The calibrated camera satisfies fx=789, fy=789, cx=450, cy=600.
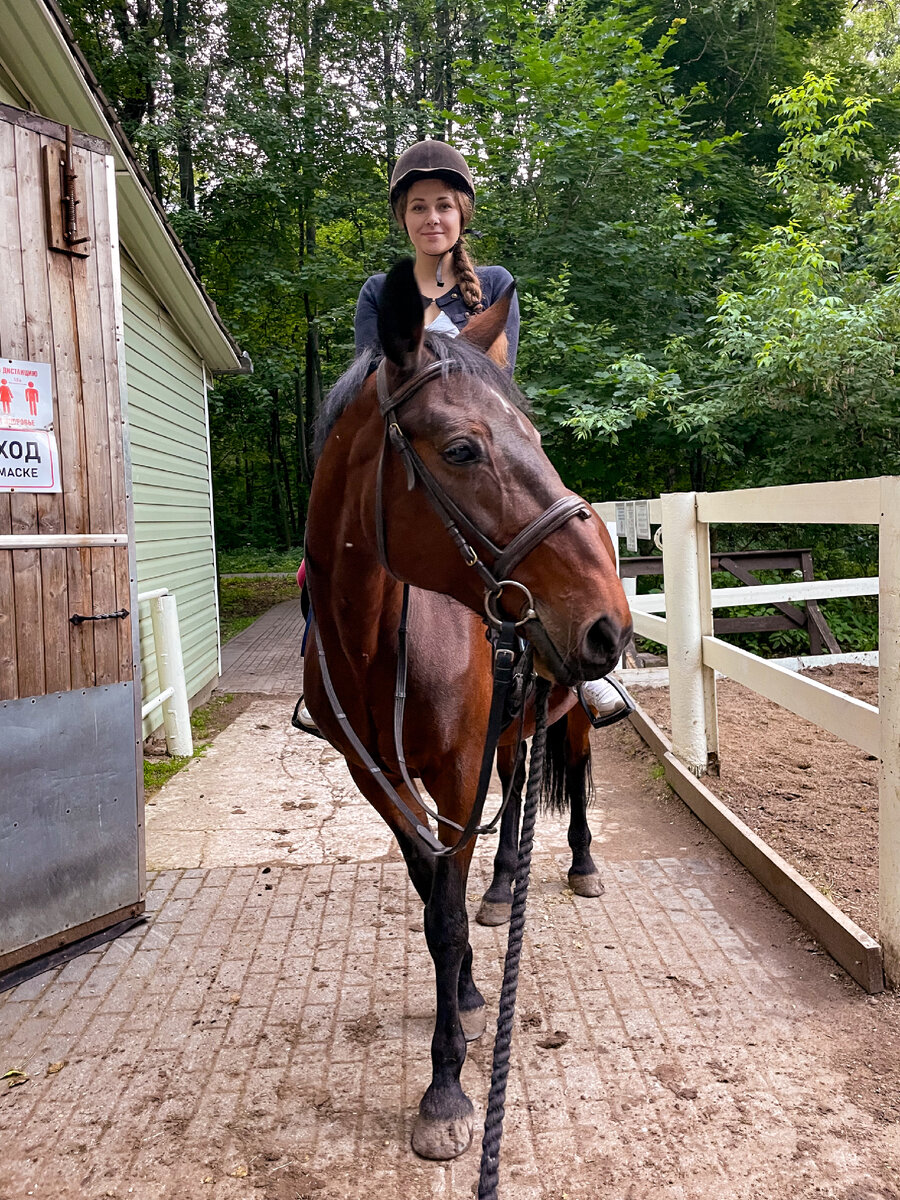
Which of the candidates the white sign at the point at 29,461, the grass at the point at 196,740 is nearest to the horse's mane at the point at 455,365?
the white sign at the point at 29,461

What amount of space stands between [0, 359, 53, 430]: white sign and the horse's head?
6.68 feet

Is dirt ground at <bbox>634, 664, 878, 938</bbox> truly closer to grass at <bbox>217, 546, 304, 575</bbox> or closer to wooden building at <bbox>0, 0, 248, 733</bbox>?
wooden building at <bbox>0, 0, 248, 733</bbox>

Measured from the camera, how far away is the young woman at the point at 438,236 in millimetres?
2490

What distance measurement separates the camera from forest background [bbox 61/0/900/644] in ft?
27.6

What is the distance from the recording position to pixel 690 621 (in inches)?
181

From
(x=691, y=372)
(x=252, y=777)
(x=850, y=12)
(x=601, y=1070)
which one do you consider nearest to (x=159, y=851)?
(x=252, y=777)

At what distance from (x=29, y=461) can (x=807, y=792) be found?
4.36 m

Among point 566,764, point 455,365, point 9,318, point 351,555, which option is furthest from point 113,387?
point 566,764

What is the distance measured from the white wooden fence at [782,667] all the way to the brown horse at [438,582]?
52.4 inches

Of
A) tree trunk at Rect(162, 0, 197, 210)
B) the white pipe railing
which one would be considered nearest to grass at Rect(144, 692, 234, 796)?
the white pipe railing

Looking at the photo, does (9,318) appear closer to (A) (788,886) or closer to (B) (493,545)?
(B) (493,545)

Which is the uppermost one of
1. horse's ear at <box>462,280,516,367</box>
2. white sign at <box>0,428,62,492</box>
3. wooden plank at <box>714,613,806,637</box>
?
horse's ear at <box>462,280,516,367</box>

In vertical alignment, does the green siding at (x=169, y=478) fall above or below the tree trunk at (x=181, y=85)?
below

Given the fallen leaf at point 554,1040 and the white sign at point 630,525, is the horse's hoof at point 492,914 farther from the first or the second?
the white sign at point 630,525
